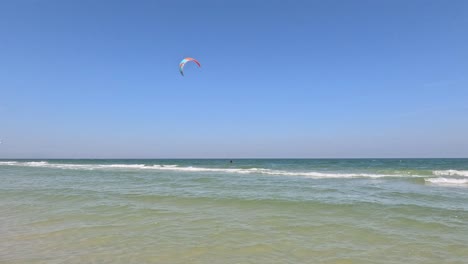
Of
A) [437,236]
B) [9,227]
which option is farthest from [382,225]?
[9,227]

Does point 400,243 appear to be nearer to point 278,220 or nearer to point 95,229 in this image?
point 278,220

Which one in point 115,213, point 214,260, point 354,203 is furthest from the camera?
point 354,203

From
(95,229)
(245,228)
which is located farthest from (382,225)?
(95,229)

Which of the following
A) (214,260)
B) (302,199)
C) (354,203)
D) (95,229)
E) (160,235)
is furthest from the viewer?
(302,199)

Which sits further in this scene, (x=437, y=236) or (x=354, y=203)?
(x=354, y=203)

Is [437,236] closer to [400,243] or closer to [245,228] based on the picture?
[400,243]

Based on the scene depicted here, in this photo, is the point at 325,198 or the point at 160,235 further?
the point at 325,198

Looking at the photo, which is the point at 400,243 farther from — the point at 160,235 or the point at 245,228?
the point at 160,235

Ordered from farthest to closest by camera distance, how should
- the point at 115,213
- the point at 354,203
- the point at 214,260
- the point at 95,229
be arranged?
the point at 354,203 → the point at 115,213 → the point at 95,229 → the point at 214,260

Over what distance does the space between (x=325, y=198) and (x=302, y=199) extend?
42.9 inches

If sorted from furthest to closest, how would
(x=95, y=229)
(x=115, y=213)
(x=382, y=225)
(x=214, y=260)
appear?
1. (x=115, y=213)
2. (x=382, y=225)
3. (x=95, y=229)
4. (x=214, y=260)

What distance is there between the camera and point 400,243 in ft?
20.9

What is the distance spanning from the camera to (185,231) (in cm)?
716

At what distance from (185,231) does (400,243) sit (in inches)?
192
